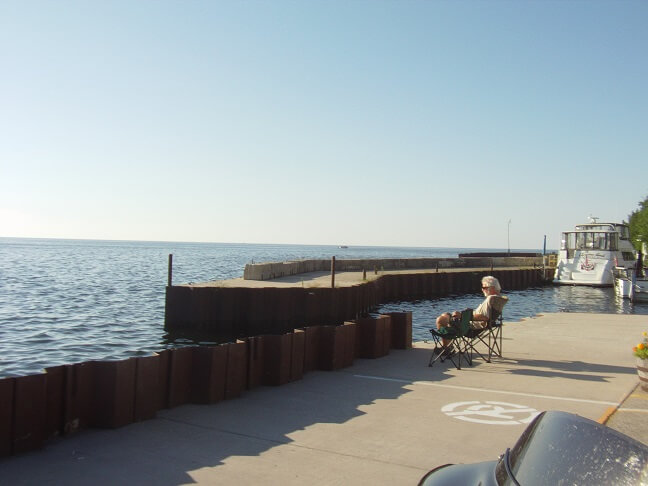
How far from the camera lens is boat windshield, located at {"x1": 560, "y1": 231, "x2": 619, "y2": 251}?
4266 centimetres

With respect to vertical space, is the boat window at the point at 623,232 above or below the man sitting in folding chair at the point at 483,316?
above

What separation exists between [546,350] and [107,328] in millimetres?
18025

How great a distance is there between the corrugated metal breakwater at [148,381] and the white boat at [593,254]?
125ft

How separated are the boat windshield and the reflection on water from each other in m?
3.39

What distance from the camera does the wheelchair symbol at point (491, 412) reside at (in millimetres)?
6492

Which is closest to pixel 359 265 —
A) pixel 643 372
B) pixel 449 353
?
pixel 449 353

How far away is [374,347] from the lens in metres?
10.3

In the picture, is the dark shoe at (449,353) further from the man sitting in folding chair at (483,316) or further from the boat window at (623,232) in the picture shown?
the boat window at (623,232)

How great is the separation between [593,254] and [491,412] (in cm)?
4104

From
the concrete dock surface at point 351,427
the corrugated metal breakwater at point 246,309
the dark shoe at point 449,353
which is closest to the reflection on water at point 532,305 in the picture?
the corrugated metal breakwater at point 246,309

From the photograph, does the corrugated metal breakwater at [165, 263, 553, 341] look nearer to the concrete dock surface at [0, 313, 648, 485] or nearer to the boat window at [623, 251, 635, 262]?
the concrete dock surface at [0, 313, 648, 485]

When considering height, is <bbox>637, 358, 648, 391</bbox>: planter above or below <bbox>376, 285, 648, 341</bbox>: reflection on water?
above

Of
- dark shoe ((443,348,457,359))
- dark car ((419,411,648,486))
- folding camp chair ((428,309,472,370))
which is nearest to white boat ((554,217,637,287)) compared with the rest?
dark shoe ((443,348,457,359))

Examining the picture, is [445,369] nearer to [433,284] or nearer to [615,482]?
[615,482]
